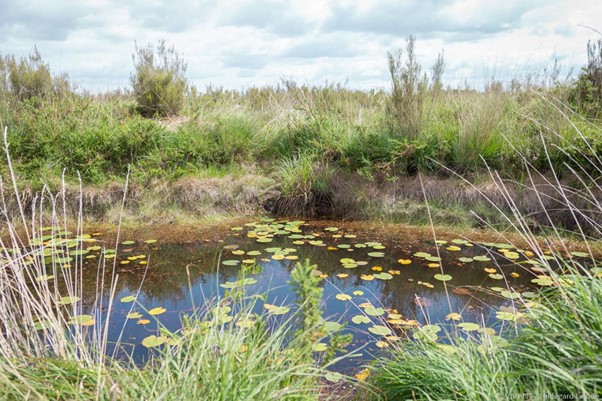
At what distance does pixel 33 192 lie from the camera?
22.0ft

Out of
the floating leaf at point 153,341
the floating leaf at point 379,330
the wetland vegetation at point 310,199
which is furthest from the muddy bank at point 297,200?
the floating leaf at point 153,341

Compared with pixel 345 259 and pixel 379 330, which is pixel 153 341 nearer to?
pixel 379 330

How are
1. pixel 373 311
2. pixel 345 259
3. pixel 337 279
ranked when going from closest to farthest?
1. pixel 373 311
2. pixel 337 279
3. pixel 345 259

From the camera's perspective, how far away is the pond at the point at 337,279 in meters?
3.50

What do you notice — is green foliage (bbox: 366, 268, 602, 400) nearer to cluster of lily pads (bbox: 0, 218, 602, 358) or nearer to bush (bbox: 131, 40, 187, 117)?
cluster of lily pads (bbox: 0, 218, 602, 358)

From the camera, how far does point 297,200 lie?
7.09m

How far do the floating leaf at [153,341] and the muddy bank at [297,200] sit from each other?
11.2ft

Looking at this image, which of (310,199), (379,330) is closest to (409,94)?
(310,199)

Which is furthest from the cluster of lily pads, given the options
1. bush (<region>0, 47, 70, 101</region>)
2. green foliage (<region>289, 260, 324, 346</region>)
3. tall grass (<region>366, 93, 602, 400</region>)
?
bush (<region>0, 47, 70, 101</region>)

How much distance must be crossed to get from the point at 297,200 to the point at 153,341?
4.05 metres

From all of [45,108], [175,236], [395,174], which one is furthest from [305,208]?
[45,108]

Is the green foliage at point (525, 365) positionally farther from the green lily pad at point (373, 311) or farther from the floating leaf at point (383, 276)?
the floating leaf at point (383, 276)

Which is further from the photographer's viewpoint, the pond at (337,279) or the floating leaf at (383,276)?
the floating leaf at (383,276)

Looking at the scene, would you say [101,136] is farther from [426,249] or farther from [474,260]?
[474,260]
